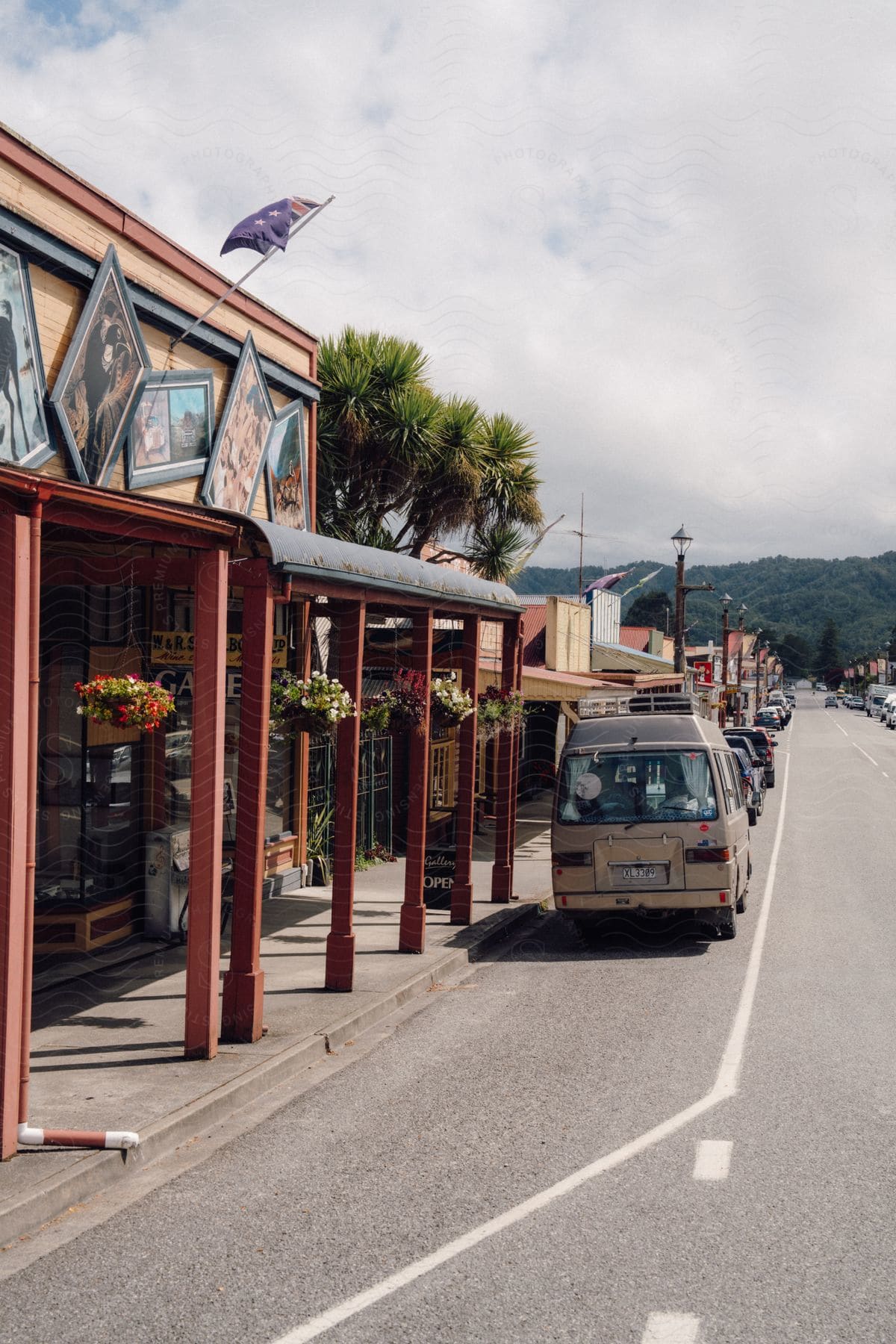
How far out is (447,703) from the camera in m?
12.0

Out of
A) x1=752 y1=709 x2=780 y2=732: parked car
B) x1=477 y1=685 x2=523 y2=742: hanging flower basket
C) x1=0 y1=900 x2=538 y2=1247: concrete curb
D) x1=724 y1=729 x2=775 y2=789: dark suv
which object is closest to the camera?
x1=0 y1=900 x2=538 y2=1247: concrete curb

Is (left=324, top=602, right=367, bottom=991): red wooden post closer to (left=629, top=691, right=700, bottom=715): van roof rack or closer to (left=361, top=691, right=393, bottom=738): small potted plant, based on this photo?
(left=361, top=691, right=393, bottom=738): small potted plant

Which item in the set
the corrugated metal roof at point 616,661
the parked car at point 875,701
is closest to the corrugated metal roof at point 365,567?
the corrugated metal roof at point 616,661

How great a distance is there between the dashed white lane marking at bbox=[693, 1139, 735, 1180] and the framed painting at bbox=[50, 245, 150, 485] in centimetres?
668

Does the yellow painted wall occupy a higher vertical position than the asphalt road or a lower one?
higher

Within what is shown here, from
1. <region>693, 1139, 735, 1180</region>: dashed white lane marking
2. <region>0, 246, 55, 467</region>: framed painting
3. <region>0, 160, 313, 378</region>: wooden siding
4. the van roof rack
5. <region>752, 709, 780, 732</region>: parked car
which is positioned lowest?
<region>693, 1139, 735, 1180</region>: dashed white lane marking

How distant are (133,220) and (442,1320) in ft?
30.4

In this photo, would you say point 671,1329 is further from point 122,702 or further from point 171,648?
point 171,648

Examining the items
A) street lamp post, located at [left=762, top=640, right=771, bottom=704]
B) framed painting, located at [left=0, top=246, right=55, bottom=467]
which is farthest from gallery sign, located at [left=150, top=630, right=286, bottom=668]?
street lamp post, located at [left=762, top=640, right=771, bottom=704]

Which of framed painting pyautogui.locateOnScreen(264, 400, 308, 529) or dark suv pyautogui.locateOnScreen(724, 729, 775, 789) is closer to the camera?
framed painting pyautogui.locateOnScreen(264, 400, 308, 529)

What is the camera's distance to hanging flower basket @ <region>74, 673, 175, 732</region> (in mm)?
7258

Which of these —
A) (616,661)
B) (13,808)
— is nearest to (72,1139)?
(13,808)

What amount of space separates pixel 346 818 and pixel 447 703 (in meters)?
2.69

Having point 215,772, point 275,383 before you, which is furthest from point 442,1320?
point 275,383
